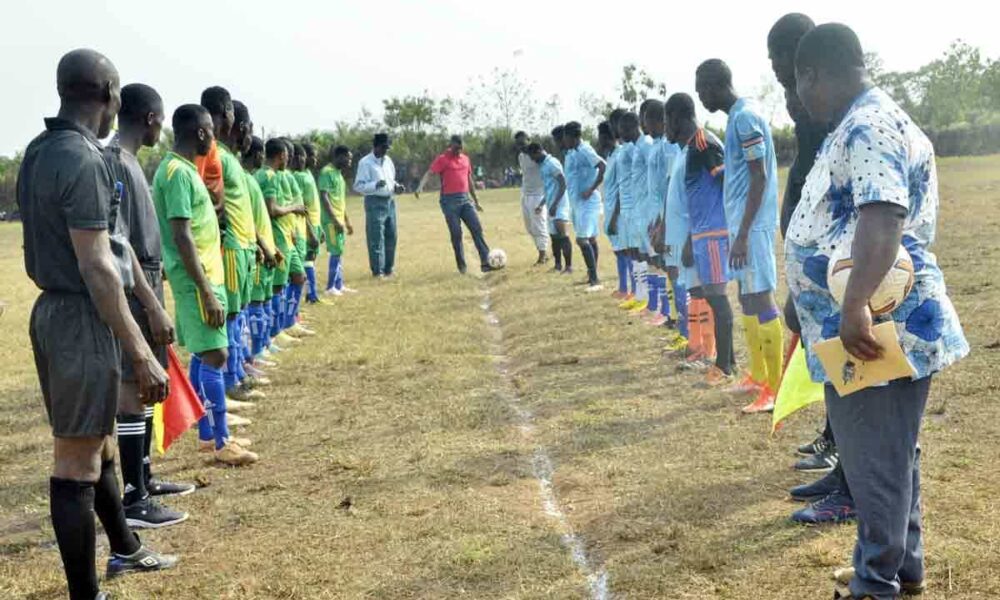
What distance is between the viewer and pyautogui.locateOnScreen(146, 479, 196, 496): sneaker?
18.8 ft

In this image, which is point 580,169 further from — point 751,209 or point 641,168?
point 751,209

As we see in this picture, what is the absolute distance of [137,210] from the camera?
5.04 m

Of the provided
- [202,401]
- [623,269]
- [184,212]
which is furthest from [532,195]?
[184,212]

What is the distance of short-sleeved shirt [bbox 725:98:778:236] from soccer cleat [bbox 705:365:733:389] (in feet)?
4.67

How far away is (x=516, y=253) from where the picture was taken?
20031mm

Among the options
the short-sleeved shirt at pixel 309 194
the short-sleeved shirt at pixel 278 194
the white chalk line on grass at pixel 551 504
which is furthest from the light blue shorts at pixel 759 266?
the short-sleeved shirt at pixel 309 194

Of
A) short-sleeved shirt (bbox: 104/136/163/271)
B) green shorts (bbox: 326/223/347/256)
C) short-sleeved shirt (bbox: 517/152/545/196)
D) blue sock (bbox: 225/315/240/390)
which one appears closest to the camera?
short-sleeved shirt (bbox: 104/136/163/271)

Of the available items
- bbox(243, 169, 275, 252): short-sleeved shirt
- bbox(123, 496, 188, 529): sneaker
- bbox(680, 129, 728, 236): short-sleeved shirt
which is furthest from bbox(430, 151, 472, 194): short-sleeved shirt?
bbox(123, 496, 188, 529): sneaker

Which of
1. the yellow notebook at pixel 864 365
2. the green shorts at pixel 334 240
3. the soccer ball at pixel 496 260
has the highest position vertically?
the yellow notebook at pixel 864 365

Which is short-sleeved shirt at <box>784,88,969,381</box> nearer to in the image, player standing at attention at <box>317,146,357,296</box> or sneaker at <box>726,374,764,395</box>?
sneaker at <box>726,374,764,395</box>

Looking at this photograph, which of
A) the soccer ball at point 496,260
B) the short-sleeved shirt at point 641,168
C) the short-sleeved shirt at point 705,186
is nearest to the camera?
the short-sleeved shirt at point 705,186

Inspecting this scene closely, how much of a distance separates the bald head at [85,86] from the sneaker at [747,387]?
4.74m

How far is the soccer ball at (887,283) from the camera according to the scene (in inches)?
128

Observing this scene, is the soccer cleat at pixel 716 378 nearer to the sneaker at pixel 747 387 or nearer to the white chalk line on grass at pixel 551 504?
the sneaker at pixel 747 387
